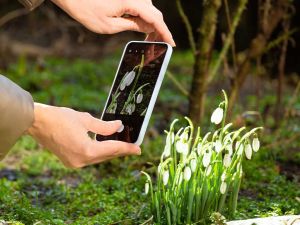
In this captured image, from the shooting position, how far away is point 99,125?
246 centimetres

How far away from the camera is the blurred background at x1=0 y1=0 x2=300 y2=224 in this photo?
3301mm

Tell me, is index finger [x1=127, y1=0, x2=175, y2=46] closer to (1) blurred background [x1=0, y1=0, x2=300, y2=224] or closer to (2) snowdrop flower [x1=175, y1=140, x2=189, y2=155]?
(2) snowdrop flower [x1=175, y1=140, x2=189, y2=155]

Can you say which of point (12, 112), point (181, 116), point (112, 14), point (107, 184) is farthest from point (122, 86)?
point (181, 116)

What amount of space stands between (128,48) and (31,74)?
4639 mm

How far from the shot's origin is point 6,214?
3021 mm

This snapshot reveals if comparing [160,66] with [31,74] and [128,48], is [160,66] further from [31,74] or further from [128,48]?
[31,74]

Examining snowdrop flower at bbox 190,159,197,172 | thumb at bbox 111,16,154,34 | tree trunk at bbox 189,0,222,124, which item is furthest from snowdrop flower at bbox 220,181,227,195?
tree trunk at bbox 189,0,222,124

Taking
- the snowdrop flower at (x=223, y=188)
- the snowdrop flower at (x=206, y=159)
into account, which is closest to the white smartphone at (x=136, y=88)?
the snowdrop flower at (x=206, y=159)

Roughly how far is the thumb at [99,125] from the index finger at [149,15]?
432mm

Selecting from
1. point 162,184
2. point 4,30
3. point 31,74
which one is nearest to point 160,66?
point 162,184

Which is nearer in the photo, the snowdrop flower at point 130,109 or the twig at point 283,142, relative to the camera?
the snowdrop flower at point 130,109

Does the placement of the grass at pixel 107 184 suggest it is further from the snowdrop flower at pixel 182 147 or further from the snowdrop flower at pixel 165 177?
the snowdrop flower at pixel 182 147

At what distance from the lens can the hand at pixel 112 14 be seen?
2.75 meters

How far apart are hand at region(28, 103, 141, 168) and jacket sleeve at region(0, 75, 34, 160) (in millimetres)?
39
